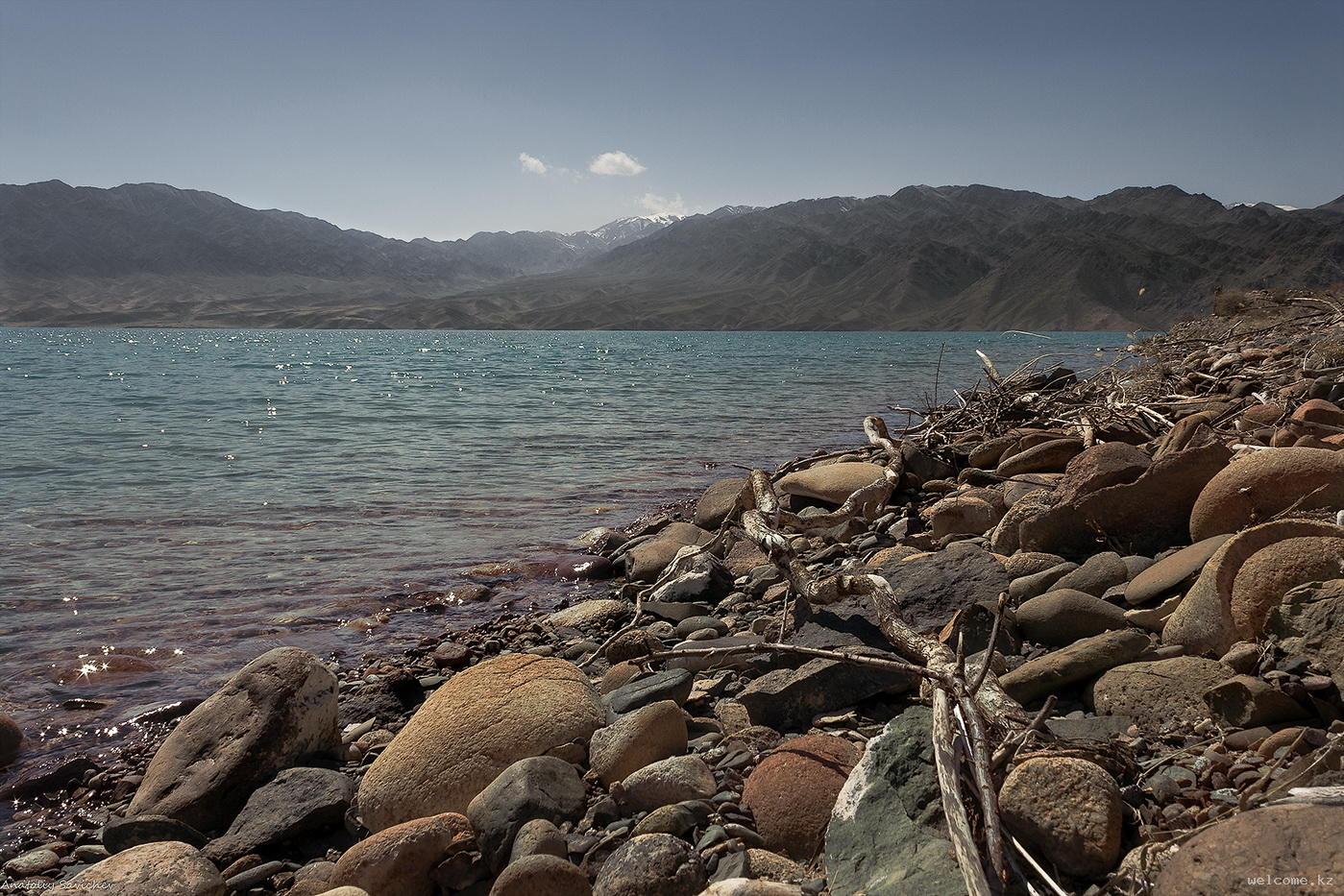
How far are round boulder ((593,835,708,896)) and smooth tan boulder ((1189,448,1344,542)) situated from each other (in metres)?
3.04

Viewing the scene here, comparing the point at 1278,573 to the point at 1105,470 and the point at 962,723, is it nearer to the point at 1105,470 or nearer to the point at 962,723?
the point at 962,723

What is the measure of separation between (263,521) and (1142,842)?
30.5 feet

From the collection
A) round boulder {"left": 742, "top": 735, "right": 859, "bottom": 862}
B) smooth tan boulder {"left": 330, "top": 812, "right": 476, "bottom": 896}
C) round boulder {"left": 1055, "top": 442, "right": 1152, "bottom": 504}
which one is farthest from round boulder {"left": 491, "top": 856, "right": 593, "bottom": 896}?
round boulder {"left": 1055, "top": 442, "right": 1152, "bottom": 504}

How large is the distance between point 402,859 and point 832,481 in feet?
18.3

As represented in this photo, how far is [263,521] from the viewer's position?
9.28 m

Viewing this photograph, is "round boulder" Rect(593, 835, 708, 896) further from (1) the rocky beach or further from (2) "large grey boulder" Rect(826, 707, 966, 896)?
(2) "large grey boulder" Rect(826, 707, 966, 896)

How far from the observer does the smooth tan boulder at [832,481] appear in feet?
25.0

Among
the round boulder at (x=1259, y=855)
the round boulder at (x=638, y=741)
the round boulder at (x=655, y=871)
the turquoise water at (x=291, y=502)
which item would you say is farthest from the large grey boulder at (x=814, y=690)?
the turquoise water at (x=291, y=502)

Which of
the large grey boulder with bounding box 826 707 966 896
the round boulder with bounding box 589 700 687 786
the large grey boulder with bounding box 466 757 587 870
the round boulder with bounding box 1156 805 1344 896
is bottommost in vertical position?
the large grey boulder with bounding box 466 757 587 870

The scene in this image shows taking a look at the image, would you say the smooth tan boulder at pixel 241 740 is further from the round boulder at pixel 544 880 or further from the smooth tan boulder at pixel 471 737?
the round boulder at pixel 544 880

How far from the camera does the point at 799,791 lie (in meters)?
2.64

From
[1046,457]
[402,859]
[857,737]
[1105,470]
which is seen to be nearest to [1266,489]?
[1105,470]

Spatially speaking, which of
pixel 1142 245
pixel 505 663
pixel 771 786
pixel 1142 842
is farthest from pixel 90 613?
pixel 1142 245

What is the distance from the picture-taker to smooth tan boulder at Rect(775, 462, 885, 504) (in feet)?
25.0
